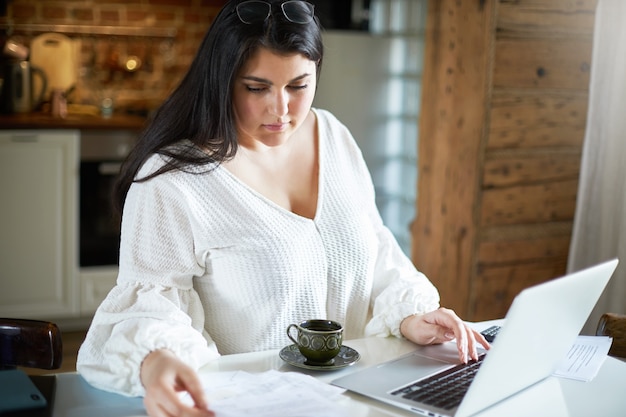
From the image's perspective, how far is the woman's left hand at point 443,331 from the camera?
5.14 ft

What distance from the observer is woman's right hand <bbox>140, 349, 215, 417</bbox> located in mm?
1215

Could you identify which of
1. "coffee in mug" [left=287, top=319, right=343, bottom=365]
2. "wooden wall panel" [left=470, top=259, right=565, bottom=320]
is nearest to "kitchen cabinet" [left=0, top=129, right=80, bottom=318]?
"wooden wall panel" [left=470, top=259, right=565, bottom=320]

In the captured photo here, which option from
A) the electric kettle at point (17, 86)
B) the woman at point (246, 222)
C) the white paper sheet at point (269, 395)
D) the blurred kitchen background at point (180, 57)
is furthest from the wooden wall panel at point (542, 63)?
the electric kettle at point (17, 86)

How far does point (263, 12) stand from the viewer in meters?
1.66

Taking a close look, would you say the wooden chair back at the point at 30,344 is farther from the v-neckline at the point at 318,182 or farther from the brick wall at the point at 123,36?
the brick wall at the point at 123,36

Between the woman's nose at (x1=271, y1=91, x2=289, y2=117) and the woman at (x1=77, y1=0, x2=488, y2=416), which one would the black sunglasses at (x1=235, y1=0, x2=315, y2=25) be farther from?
the woman's nose at (x1=271, y1=91, x2=289, y2=117)

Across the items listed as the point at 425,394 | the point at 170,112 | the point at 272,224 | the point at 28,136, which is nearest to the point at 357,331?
the point at 272,224

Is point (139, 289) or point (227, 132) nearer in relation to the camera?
point (139, 289)

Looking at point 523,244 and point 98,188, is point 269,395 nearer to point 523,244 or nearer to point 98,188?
point 523,244

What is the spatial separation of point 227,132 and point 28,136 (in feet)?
8.33

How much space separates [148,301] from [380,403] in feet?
1.47

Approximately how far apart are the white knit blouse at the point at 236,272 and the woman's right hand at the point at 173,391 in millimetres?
111

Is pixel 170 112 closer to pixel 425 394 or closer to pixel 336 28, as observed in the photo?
pixel 425 394

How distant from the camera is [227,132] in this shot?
5.60 ft
